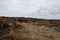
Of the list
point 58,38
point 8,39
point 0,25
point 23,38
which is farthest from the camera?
point 58,38

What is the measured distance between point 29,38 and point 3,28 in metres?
4.10

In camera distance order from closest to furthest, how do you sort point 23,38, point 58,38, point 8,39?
point 8,39
point 23,38
point 58,38

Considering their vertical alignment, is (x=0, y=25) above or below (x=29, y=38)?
above

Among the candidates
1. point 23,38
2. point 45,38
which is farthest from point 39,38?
point 23,38

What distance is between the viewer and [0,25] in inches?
989

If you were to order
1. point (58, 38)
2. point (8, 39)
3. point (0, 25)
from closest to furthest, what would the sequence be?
point (8, 39) → point (0, 25) → point (58, 38)

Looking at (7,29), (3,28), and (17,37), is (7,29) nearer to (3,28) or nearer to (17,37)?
(3,28)

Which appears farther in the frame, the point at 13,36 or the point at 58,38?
the point at 58,38

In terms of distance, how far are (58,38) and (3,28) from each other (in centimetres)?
915

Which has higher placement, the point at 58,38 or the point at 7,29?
the point at 7,29

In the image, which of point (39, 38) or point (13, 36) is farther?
point (39, 38)

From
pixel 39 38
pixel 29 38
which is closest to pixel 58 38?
pixel 39 38

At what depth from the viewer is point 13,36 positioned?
22391mm

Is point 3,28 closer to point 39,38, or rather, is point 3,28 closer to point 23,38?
point 23,38
